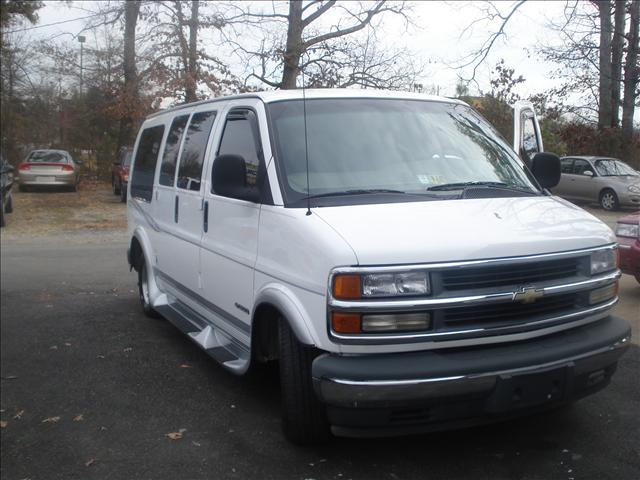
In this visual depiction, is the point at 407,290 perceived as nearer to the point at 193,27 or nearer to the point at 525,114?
the point at 525,114

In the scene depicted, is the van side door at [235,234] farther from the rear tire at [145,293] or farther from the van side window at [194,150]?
the rear tire at [145,293]

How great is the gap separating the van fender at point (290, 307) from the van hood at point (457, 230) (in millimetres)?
467

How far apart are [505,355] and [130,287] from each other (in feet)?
21.2

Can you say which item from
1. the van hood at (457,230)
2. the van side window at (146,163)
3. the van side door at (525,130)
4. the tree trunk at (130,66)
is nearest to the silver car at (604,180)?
the van side door at (525,130)

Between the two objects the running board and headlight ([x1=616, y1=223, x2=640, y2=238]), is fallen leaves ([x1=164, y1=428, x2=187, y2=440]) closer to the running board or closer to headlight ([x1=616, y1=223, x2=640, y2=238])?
the running board

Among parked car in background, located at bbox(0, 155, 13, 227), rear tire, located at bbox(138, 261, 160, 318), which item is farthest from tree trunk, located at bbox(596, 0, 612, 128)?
parked car in background, located at bbox(0, 155, 13, 227)

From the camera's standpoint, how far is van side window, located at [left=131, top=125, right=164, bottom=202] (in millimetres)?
6805

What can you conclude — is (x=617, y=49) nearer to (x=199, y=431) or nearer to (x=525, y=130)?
(x=525, y=130)

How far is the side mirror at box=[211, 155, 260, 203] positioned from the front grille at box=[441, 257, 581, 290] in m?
1.40

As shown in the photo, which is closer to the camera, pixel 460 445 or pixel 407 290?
pixel 407 290

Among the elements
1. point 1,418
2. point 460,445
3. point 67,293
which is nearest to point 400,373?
point 460,445

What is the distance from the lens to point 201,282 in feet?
17.4

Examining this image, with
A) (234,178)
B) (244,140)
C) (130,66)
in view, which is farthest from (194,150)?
(130,66)

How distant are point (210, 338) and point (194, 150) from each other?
1.53m
